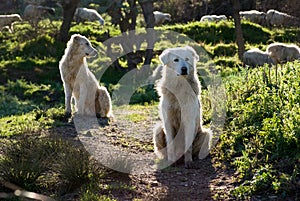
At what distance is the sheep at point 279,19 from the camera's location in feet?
90.0

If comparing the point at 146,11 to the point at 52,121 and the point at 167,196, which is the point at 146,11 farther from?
the point at 167,196

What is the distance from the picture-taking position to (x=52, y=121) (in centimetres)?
1067

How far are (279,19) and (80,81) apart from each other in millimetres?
18620

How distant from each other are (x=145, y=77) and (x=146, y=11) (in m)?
2.62

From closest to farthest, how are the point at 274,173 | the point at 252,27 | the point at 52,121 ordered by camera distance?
the point at 274,173, the point at 52,121, the point at 252,27

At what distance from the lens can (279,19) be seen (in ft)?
90.3

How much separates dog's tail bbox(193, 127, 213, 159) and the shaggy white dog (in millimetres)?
3908

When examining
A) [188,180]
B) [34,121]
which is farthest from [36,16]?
[188,180]

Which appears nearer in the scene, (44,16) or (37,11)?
(37,11)

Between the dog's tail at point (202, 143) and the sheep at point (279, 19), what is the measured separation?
20480 millimetres

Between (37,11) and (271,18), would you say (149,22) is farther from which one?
(37,11)

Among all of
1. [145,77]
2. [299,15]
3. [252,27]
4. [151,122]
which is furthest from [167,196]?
[299,15]

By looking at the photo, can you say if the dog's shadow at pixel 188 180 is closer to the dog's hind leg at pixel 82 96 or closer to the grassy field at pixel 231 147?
the grassy field at pixel 231 147

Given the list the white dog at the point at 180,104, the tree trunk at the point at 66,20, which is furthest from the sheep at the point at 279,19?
the white dog at the point at 180,104
